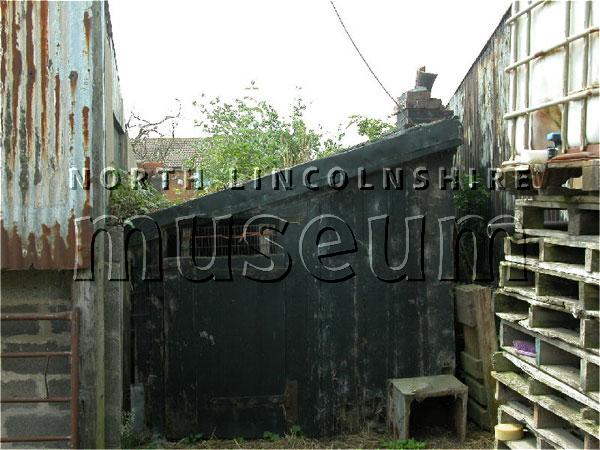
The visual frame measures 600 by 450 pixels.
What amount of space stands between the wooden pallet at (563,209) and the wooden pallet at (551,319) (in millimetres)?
531

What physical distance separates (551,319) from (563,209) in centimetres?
80

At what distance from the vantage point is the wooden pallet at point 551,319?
13.5 ft

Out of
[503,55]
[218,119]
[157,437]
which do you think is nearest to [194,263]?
[157,437]

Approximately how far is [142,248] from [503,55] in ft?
16.1

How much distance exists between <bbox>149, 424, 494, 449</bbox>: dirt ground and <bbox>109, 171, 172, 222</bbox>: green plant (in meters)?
2.32

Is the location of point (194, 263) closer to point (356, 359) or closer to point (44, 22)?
point (356, 359)

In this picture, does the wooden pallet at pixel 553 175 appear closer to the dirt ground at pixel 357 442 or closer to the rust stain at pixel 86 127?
the dirt ground at pixel 357 442

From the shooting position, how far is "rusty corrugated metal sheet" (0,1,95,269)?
4.78 metres

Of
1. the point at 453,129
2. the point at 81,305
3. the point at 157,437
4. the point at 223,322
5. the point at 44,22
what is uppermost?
the point at 44,22

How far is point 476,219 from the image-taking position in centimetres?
845

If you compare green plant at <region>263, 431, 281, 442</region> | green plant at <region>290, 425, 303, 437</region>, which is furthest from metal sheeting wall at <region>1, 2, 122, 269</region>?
green plant at <region>290, 425, 303, 437</region>

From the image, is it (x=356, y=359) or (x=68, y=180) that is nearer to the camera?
(x=68, y=180)

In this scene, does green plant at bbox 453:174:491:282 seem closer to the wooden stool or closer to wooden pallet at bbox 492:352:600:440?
the wooden stool

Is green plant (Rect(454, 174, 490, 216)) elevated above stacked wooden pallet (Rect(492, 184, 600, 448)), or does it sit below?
above
